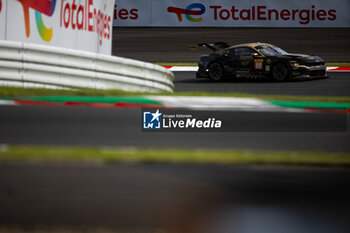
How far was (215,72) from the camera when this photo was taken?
58.5 feet

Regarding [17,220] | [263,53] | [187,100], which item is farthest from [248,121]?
[263,53]

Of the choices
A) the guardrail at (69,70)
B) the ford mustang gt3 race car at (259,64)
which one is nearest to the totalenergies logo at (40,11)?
the guardrail at (69,70)

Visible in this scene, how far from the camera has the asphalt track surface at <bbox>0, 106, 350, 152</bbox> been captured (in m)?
7.91

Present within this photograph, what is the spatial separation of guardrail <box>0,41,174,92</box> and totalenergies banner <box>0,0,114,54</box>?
3.65ft

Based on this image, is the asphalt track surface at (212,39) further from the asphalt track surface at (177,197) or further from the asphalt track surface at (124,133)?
the asphalt track surface at (177,197)

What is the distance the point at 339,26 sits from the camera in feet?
81.7

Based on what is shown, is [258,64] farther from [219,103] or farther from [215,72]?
[219,103]

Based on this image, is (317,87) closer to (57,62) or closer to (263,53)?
(263,53)

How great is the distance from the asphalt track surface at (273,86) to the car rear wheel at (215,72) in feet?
0.55

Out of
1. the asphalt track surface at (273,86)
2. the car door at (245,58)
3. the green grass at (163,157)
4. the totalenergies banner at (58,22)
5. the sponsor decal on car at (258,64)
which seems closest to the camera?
the green grass at (163,157)

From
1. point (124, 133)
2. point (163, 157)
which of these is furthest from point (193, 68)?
point (163, 157)

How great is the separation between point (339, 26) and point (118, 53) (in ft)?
28.4

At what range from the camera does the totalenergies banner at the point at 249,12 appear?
81.5 feet

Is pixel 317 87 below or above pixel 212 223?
above
